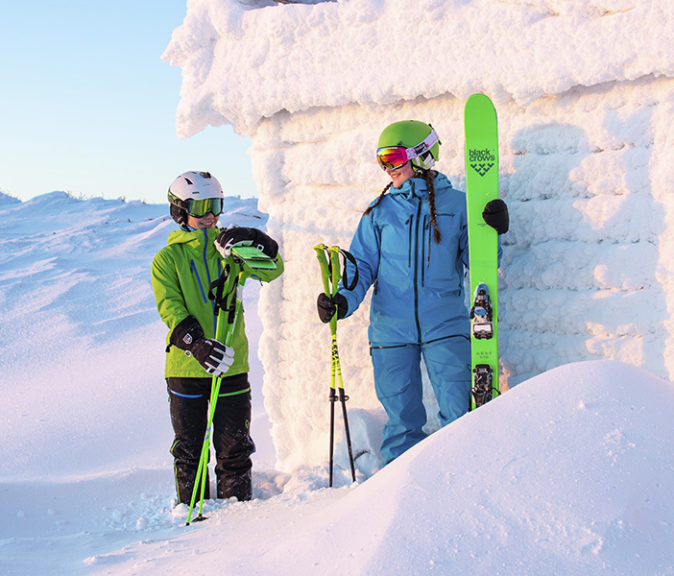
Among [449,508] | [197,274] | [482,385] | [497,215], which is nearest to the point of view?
[449,508]

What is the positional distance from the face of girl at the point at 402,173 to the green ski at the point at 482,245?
295 mm

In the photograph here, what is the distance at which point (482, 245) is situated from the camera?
3.49 metres

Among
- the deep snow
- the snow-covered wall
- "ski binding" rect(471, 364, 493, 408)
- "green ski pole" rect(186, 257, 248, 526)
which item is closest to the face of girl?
the snow-covered wall

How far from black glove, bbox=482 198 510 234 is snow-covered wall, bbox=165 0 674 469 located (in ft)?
1.23

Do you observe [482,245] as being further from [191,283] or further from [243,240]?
[191,283]

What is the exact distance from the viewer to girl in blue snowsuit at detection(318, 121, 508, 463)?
3555mm

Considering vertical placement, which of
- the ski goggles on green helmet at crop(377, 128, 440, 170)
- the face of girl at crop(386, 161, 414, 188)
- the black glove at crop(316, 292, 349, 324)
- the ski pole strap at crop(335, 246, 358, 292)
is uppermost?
the ski goggles on green helmet at crop(377, 128, 440, 170)

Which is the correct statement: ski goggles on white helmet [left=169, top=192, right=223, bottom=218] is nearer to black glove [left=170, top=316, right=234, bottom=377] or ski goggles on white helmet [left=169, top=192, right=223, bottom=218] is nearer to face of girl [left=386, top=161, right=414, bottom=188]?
black glove [left=170, top=316, right=234, bottom=377]

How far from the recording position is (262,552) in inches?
95.7

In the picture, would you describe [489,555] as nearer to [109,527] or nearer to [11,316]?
[109,527]

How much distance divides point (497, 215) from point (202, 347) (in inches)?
61.9

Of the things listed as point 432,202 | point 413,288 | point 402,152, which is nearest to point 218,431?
point 413,288

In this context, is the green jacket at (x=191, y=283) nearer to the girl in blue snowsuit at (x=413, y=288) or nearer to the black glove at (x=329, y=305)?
the black glove at (x=329, y=305)

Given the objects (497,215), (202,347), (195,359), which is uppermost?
(497,215)
